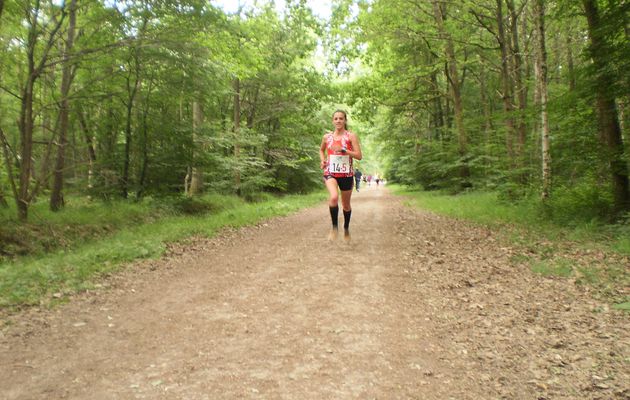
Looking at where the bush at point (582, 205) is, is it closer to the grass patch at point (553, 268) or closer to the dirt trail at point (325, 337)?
the grass patch at point (553, 268)

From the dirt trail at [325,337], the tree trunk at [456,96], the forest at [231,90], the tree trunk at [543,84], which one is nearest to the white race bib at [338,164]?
the dirt trail at [325,337]

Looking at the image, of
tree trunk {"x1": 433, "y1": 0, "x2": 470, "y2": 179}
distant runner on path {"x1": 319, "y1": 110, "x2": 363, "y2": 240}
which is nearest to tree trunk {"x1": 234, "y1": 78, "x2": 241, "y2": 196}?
distant runner on path {"x1": 319, "y1": 110, "x2": 363, "y2": 240}

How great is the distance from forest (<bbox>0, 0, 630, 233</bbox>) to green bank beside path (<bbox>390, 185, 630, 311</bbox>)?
0.54 metres

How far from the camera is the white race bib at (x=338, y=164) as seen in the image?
6.72m

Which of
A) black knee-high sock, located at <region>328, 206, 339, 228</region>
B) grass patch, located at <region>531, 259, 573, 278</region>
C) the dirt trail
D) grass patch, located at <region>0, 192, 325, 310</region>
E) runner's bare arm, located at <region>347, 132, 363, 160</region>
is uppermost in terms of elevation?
runner's bare arm, located at <region>347, 132, 363, 160</region>

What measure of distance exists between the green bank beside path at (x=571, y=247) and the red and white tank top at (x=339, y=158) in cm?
300

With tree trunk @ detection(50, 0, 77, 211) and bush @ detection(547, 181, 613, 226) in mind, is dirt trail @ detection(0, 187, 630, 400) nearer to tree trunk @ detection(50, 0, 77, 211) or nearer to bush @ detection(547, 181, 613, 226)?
bush @ detection(547, 181, 613, 226)

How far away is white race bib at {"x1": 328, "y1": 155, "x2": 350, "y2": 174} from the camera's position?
672 centimetres

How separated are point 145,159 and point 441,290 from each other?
363 inches

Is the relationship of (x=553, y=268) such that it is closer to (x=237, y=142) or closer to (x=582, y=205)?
(x=582, y=205)

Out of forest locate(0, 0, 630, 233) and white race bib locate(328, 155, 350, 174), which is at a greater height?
forest locate(0, 0, 630, 233)

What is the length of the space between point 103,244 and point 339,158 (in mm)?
5003

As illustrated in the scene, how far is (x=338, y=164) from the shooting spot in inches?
265

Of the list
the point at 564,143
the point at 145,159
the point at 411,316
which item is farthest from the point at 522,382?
the point at 145,159
